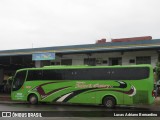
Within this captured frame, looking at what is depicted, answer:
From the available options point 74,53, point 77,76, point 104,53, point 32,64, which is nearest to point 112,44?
point 104,53

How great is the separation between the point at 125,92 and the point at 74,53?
1213cm

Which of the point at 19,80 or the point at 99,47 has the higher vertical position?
the point at 99,47

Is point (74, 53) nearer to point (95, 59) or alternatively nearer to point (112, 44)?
point (95, 59)

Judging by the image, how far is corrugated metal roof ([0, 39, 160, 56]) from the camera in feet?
85.5

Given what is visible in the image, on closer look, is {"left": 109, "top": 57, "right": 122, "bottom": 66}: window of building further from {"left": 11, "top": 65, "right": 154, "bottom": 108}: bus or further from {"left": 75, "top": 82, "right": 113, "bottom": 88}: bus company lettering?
{"left": 75, "top": 82, "right": 113, "bottom": 88}: bus company lettering

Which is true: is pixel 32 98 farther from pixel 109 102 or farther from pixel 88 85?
pixel 109 102

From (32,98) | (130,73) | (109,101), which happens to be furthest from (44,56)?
(130,73)

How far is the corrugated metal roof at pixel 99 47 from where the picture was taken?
26.1 m

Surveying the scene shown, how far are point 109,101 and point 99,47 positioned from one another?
9192 millimetres

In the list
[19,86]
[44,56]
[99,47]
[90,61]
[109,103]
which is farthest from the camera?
[90,61]

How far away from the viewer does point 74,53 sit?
30953mm

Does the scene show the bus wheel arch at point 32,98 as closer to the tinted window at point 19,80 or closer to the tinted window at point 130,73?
the tinted window at point 19,80

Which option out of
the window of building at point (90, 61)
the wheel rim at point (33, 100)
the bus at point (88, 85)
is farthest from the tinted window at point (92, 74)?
the window of building at point (90, 61)

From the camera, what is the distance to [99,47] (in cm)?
2833
